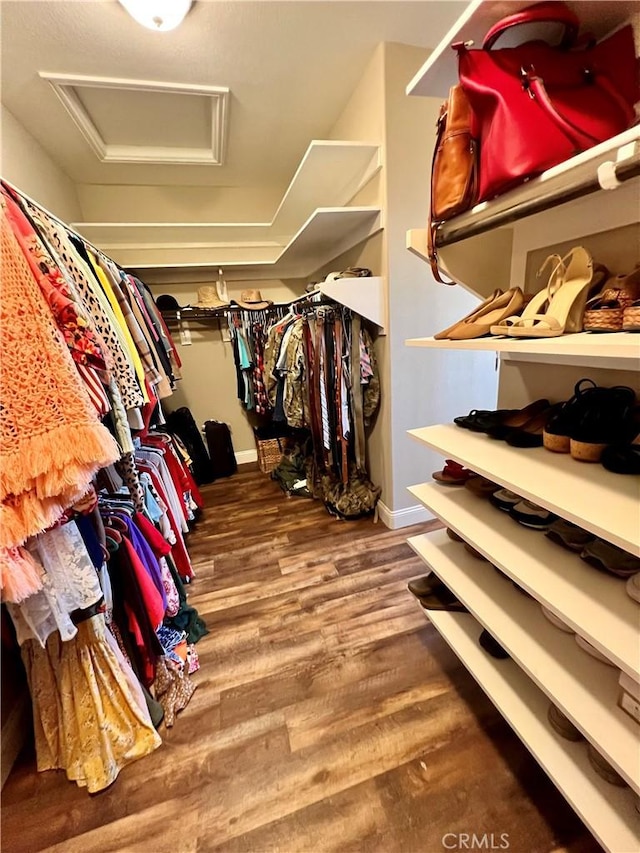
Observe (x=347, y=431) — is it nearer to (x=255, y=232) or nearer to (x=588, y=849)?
(x=588, y=849)

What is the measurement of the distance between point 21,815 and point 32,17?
9.27ft

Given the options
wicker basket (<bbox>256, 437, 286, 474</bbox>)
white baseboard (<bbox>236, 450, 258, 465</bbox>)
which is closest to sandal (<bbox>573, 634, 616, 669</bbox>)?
wicker basket (<bbox>256, 437, 286, 474</bbox>)

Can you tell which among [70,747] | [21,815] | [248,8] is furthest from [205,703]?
[248,8]

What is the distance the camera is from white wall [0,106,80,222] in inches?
70.6

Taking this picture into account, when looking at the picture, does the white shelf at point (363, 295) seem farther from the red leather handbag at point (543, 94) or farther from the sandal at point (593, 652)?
the sandal at point (593, 652)

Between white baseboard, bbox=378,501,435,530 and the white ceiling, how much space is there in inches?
97.4

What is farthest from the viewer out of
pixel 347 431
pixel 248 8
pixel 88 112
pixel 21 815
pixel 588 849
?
pixel 347 431

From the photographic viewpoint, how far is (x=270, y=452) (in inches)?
129

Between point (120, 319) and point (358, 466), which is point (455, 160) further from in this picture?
point (358, 466)

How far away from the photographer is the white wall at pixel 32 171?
1.79 metres

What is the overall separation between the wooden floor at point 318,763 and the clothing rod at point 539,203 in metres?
1.53

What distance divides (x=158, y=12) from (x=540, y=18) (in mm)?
1472

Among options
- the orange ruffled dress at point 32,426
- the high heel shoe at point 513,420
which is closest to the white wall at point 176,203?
the orange ruffled dress at point 32,426

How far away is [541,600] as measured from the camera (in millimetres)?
732
